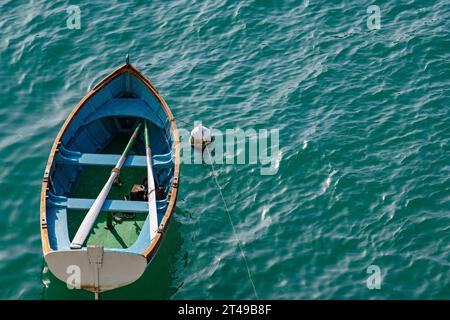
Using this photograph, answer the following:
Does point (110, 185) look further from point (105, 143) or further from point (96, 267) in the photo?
point (96, 267)

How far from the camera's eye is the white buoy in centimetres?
3142

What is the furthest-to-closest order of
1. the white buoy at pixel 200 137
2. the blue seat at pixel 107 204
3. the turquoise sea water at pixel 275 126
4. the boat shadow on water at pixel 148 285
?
the white buoy at pixel 200 137 → the blue seat at pixel 107 204 → the turquoise sea water at pixel 275 126 → the boat shadow on water at pixel 148 285

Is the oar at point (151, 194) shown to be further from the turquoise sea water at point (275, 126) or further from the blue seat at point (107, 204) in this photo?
the turquoise sea water at point (275, 126)

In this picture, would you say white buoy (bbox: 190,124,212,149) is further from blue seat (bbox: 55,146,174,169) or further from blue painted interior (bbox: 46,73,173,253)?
blue seat (bbox: 55,146,174,169)

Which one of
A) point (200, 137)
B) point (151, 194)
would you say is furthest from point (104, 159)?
point (200, 137)

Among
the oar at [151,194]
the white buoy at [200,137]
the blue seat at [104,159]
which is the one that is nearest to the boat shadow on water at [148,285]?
the oar at [151,194]

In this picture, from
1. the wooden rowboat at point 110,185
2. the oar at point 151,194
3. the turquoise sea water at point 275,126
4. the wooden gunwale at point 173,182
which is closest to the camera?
the wooden rowboat at point 110,185

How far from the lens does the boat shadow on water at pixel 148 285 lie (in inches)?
1037

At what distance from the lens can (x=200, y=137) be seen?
3141 centimetres

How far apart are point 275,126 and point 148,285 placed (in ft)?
29.9

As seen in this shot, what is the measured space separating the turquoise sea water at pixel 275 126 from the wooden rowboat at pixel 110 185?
Result: 4.47ft

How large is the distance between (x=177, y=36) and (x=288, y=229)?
12.9 m
